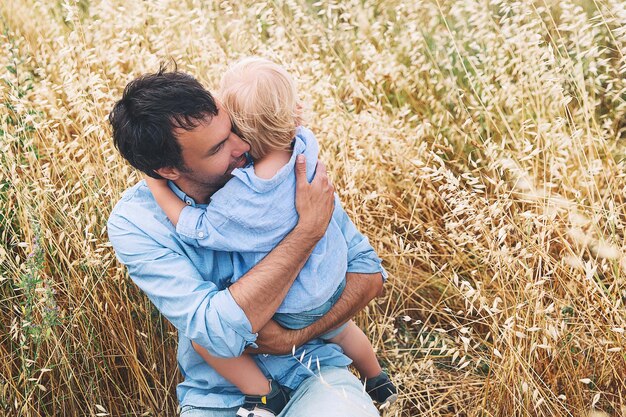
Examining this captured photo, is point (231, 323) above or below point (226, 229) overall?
below

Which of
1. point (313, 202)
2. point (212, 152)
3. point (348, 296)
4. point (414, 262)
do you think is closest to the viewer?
point (212, 152)

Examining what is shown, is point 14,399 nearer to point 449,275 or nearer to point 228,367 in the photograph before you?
point 228,367

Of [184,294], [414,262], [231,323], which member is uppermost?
[184,294]

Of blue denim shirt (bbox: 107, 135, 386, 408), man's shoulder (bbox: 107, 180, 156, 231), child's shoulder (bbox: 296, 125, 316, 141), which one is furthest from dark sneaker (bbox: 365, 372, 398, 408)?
man's shoulder (bbox: 107, 180, 156, 231)

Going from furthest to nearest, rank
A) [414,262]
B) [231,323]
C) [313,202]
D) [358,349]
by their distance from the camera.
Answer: [414,262]
[358,349]
[313,202]
[231,323]

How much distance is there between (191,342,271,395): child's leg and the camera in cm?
217

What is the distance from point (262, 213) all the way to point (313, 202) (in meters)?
0.18

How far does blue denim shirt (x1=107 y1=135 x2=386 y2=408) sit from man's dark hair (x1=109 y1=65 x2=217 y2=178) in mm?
200

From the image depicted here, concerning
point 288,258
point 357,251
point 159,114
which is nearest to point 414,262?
point 357,251

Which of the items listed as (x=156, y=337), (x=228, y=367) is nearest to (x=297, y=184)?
(x=228, y=367)

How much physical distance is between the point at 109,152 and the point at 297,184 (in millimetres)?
1181

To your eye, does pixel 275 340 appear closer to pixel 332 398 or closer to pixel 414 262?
pixel 332 398

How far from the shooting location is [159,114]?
82.1 inches

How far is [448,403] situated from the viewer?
2.66 m
